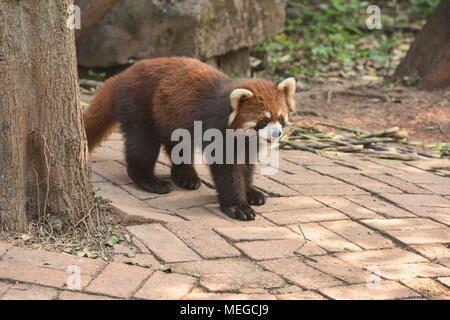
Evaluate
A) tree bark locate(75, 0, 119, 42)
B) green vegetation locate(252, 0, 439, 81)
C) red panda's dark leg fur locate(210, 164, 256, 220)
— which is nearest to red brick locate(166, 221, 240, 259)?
red panda's dark leg fur locate(210, 164, 256, 220)

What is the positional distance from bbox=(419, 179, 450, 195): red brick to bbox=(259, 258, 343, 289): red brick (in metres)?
1.86

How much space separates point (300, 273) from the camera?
10.6ft

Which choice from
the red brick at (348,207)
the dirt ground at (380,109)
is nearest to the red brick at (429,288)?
the red brick at (348,207)

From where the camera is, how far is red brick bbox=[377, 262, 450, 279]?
10.8ft

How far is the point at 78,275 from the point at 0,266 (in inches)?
15.1

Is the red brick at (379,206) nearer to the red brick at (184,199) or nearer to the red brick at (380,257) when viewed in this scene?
the red brick at (380,257)

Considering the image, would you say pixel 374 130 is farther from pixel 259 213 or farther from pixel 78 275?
pixel 78 275

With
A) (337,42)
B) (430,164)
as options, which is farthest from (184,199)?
(337,42)

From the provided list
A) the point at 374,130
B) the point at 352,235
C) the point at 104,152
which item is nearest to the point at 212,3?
the point at 374,130

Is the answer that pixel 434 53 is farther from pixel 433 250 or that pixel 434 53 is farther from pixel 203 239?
pixel 203 239

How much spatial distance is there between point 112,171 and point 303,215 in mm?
1629

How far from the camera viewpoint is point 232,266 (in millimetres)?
3287

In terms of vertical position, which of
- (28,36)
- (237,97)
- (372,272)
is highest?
(28,36)

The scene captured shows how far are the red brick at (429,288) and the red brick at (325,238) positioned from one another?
0.48 metres
